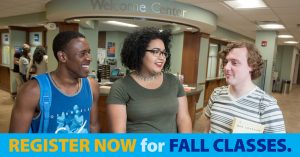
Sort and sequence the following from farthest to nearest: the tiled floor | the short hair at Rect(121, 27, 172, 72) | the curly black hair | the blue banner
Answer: the curly black hair
the tiled floor
the short hair at Rect(121, 27, 172, 72)
the blue banner

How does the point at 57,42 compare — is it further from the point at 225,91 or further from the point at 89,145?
the point at 225,91

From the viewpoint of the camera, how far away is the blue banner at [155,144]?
119 cm

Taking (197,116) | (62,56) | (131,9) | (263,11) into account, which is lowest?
(197,116)

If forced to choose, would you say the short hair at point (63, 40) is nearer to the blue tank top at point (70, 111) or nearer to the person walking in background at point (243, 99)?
the blue tank top at point (70, 111)

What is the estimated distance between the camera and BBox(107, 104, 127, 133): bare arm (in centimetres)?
135

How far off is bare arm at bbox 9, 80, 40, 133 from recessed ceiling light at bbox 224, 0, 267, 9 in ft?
12.5

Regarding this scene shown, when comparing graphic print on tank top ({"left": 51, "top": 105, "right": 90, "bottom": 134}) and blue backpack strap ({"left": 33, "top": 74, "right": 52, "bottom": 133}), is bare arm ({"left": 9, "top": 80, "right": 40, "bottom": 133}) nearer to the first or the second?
blue backpack strap ({"left": 33, "top": 74, "right": 52, "bottom": 133})

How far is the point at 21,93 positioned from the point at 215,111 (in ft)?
3.58

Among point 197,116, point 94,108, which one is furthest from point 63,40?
point 197,116

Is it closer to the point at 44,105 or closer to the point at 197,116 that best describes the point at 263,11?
the point at 197,116

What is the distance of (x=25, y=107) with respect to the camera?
1.25 m

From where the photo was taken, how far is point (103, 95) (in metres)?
3.63

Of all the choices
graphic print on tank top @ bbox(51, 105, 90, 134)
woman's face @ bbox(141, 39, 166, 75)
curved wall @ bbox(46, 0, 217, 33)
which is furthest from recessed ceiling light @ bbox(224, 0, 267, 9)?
graphic print on tank top @ bbox(51, 105, 90, 134)

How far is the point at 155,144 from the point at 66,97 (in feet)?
1.78
